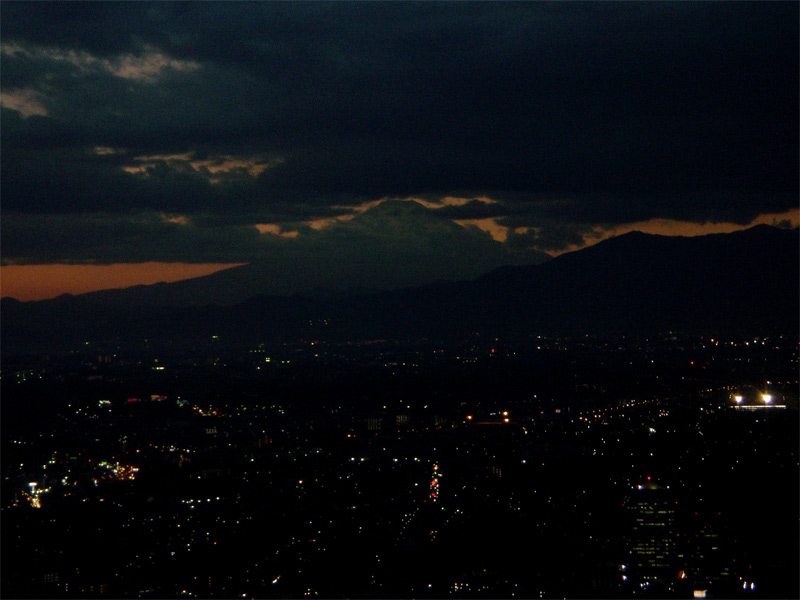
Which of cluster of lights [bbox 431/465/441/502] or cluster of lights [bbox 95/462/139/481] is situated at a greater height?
cluster of lights [bbox 95/462/139/481]

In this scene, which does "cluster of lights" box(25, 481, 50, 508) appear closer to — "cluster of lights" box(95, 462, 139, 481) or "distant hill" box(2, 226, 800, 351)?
"cluster of lights" box(95, 462, 139, 481)

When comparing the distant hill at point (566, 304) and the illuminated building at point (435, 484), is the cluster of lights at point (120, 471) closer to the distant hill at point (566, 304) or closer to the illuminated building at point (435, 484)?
the illuminated building at point (435, 484)

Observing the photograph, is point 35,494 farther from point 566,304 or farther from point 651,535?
point 566,304

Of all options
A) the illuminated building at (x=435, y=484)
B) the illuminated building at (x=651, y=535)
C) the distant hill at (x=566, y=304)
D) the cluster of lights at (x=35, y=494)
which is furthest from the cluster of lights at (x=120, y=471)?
the distant hill at (x=566, y=304)

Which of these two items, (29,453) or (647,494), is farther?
(647,494)

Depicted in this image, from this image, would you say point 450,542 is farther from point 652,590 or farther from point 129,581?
point 129,581

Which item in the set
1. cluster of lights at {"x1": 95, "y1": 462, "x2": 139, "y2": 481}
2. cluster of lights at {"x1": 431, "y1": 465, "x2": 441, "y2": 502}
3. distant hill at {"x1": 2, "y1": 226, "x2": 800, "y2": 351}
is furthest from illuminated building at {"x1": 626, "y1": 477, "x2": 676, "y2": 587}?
distant hill at {"x1": 2, "y1": 226, "x2": 800, "y2": 351}

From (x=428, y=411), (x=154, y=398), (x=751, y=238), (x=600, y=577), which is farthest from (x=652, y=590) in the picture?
(x=751, y=238)

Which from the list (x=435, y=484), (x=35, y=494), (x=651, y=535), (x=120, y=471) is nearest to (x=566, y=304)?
(x=435, y=484)

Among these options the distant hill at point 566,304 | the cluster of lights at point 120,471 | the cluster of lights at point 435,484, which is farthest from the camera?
the distant hill at point 566,304
